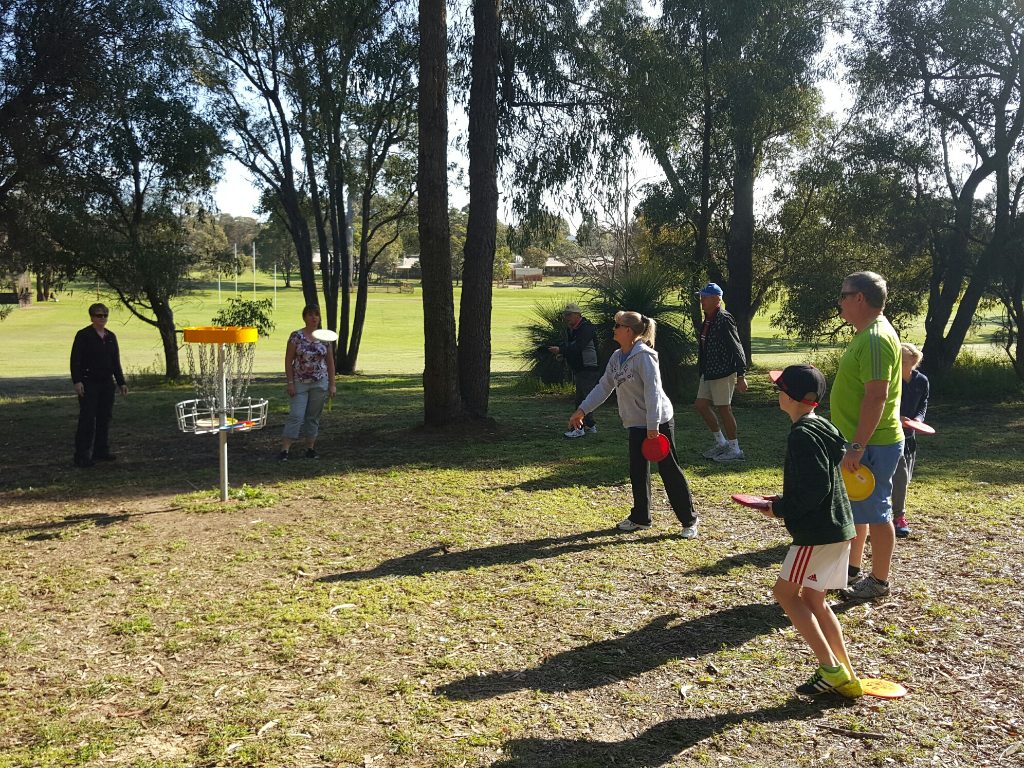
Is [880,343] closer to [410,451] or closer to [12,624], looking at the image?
[12,624]

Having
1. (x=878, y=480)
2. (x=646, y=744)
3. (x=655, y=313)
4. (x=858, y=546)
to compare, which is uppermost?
(x=655, y=313)

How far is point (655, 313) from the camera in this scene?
16875 mm

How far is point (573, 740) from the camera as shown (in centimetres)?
381

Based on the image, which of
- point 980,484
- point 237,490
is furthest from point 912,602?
point 237,490

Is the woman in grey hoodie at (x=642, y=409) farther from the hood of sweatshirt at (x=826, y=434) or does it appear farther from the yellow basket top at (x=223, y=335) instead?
the yellow basket top at (x=223, y=335)

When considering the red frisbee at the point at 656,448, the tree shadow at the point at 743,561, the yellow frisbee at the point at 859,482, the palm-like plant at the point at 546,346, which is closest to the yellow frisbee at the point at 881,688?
the yellow frisbee at the point at 859,482

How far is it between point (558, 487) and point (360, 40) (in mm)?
12486

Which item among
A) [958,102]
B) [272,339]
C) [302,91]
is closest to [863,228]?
[958,102]

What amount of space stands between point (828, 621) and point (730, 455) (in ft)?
21.2

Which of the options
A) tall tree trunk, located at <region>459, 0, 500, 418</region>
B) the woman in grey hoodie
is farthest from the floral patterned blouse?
the woman in grey hoodie

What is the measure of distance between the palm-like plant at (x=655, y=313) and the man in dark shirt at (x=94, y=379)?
9.08 meters

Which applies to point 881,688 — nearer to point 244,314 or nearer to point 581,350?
point 581,350

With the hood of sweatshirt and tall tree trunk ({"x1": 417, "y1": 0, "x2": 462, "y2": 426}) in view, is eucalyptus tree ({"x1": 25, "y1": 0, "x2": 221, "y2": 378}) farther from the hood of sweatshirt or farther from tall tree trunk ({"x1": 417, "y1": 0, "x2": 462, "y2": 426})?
the hood of sweatshirt

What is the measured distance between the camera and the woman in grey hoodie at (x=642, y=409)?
22.1 ft
